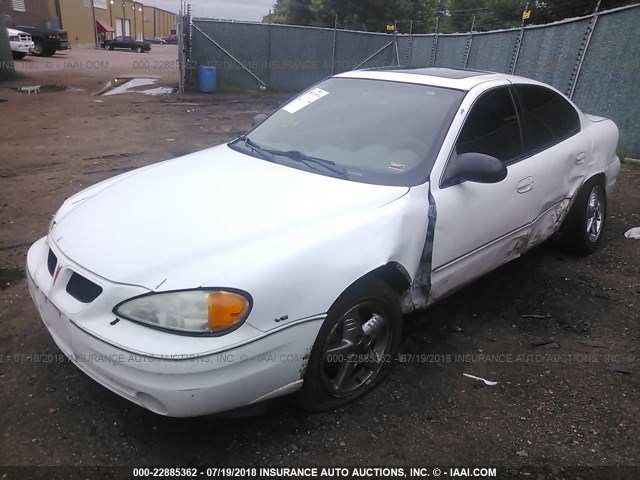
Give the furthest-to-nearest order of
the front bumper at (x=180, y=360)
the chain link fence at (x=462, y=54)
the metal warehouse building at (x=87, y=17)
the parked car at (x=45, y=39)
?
1. the metal warehouse building at (x=87, y=17)
2. the parked car at (x=45, y=39)
3. the chain link fence at (x=462, y=54)
4. the front bumper at (x=180, y=360)

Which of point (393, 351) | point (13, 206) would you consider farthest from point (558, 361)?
point (13, 206)

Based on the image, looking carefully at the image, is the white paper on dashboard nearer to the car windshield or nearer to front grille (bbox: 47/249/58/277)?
the car windshield

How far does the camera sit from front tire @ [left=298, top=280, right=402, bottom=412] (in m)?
2.28

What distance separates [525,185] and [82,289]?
9.14ft

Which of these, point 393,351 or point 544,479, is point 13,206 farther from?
point 544,479

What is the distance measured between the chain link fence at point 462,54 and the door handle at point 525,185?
2.08m

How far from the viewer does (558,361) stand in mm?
3041

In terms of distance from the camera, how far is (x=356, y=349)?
250 cm

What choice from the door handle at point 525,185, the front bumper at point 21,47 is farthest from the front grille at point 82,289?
the front bumper at point 21,47

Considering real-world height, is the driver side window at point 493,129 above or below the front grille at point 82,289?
above

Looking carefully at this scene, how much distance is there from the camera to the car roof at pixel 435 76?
10.6 feet

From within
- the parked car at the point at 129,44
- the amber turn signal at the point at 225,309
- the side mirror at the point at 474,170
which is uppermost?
the side mirror at the point at 474,170

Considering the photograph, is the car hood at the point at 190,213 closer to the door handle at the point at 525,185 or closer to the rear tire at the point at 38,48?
the door handle at the point at 525,185

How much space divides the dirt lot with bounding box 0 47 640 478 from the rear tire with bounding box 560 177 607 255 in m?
0.15
